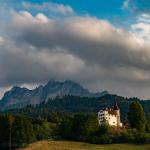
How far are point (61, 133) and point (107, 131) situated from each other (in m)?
16.4

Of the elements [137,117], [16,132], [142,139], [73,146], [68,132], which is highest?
[137,117]

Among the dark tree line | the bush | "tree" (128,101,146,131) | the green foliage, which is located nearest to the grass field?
the bush

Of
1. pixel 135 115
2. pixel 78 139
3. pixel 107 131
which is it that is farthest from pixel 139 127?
pixel 78 139

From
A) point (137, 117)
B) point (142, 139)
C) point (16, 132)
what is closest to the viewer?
point (16, 132)

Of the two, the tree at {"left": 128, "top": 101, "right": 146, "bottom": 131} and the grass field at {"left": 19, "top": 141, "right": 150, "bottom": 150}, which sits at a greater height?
the tree at {"left": 128, "top": 101, "right": 146, "bottom": 131}

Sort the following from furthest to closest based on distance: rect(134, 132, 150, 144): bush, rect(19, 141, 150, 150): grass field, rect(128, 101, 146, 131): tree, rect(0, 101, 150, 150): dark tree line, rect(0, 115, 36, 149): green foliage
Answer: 1. rect(128, 101, 146, 131): tree
2. rect(134, 132, 150, 144): bush
3. rect(0, 101, 150, 150): dark tree line
4. rect(0, 115, 36, 149): green foliage
5. rect(19, 141, 150, 150): grass field

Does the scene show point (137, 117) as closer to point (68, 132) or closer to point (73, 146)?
point (68, 132)

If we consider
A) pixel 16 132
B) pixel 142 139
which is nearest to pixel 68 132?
pixel 16 132

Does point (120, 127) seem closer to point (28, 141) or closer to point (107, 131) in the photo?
point (107, 131)

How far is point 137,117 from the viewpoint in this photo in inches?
7215

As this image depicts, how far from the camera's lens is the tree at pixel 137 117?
181863 millimetres

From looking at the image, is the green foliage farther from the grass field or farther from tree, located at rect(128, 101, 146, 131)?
tree, located at rect(128, 101, 146, 131)

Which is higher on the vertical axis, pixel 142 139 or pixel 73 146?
pixel 142 139

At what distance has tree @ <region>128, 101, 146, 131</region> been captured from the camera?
182 m
